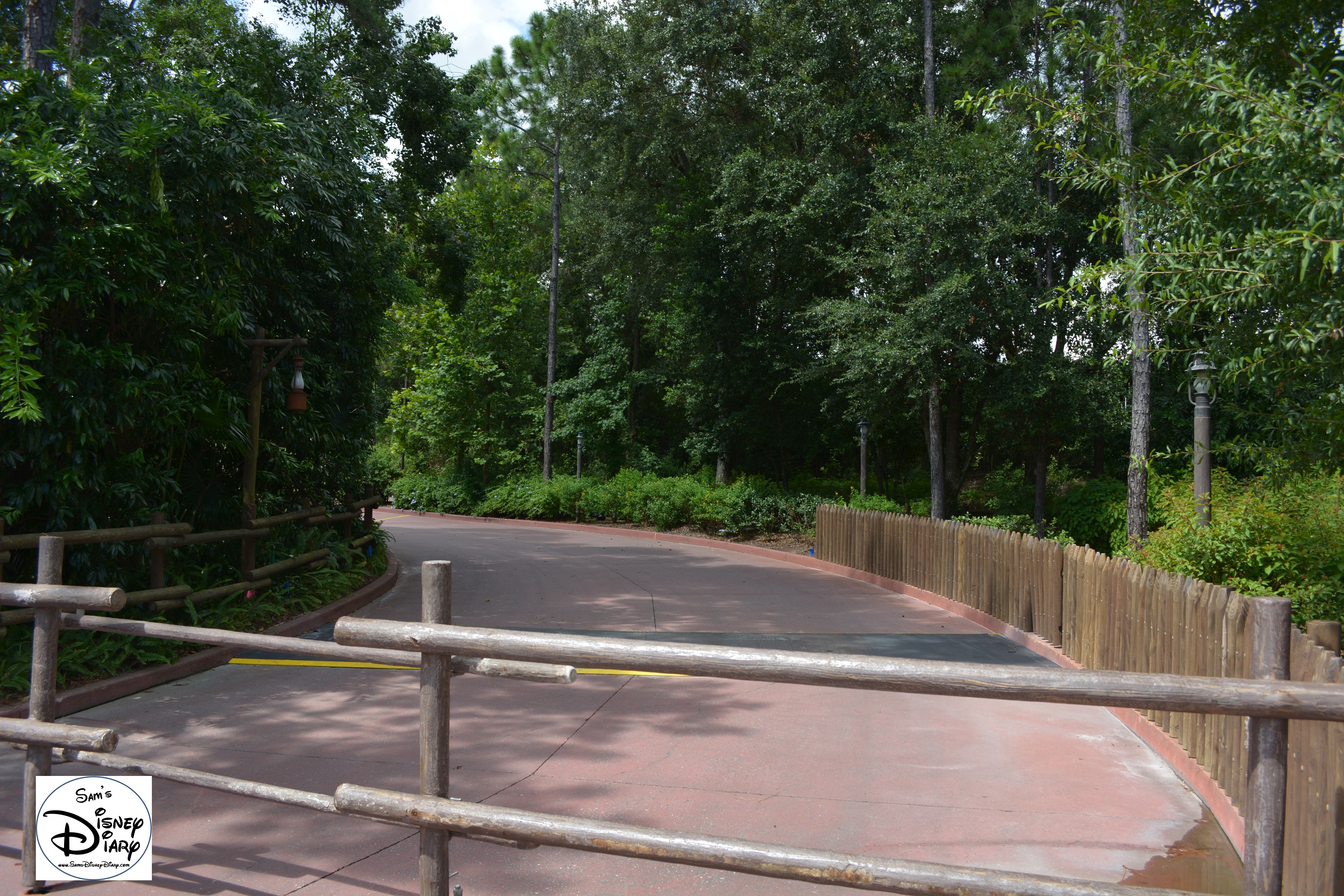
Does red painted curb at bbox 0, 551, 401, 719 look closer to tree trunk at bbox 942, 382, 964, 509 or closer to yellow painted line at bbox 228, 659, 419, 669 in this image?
yellow painted line at bbox 228, 659, 419, 669

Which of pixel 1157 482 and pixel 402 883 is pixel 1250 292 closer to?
pixel 402 883

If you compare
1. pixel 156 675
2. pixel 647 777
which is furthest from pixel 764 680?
pixel 156 675

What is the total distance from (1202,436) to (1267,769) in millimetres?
8295

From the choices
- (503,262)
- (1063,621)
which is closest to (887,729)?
(1063,621)

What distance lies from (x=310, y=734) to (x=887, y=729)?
418 centimetres

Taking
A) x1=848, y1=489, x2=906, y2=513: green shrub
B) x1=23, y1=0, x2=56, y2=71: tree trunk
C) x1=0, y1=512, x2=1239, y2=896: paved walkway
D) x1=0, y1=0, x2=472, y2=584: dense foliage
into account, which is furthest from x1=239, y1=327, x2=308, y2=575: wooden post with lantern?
x1=848, y1=489, x2=906, y2=513: green shrub

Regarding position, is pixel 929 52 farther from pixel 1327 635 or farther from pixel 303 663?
pixel 1327 635

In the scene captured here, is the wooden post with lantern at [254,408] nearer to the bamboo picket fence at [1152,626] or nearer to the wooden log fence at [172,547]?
the wooden log fence at [172,547]

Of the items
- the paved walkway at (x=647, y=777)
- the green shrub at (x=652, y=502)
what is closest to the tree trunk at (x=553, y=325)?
the green shrub at (x=652, y=502)

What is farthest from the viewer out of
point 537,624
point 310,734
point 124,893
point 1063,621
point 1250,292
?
point 537,624

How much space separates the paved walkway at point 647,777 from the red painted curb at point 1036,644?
0.41ft

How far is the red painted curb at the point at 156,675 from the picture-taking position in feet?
21.4

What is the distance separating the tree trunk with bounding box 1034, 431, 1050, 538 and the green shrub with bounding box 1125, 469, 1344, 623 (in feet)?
33.3

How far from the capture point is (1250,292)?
5.43 meters
